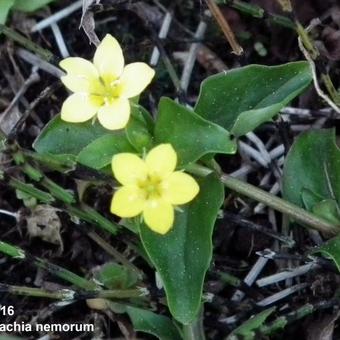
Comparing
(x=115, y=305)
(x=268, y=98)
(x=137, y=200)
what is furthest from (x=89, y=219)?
(x=268, y=98)

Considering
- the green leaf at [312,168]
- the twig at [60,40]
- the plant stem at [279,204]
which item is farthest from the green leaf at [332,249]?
the twig at [60,40]

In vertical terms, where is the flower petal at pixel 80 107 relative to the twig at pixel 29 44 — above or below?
below

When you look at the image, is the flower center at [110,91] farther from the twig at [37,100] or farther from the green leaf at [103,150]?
the twig at [37,100]

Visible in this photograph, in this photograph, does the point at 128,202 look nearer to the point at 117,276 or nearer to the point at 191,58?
the point at 117,276

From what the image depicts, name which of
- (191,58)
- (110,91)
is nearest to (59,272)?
(110,91)

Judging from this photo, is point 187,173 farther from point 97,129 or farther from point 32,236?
point 32,236

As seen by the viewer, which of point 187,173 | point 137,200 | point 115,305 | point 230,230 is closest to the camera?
point 137,200
